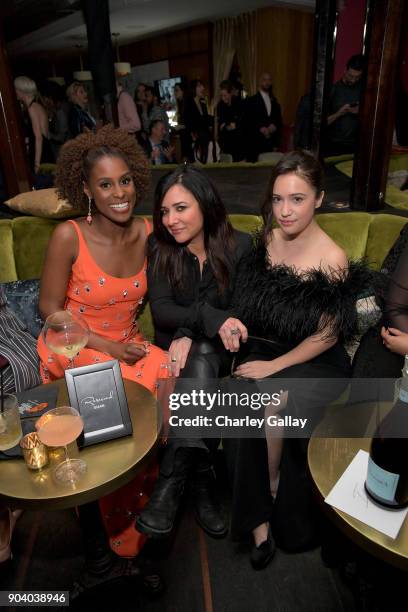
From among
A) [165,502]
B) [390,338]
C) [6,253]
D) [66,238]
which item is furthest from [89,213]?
[390,338]

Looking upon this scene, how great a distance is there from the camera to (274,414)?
Answer: 1537 mm

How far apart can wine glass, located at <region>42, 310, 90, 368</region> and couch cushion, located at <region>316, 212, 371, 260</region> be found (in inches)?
54.2

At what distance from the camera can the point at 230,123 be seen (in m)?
4.71

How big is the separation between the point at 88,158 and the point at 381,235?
4.50ft

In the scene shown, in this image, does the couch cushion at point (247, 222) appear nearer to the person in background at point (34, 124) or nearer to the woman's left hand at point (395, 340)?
the woman's left hand at point (395, 340)

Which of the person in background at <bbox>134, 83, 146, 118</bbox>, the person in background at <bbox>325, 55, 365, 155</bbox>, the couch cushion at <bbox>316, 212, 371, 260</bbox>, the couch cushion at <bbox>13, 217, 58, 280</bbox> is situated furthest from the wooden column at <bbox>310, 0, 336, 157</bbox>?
the person in background at <bbox>134, 83, 146, 118</bbox>

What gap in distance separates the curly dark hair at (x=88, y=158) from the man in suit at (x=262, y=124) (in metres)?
2.41

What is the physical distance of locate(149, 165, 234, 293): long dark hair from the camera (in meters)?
1.71

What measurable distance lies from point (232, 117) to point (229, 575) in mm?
4493

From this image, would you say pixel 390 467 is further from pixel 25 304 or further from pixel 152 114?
pixel 152 114

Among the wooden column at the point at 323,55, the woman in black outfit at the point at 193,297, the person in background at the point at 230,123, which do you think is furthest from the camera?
the person in background at the point at 230,123

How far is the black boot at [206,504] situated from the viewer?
1601 mm

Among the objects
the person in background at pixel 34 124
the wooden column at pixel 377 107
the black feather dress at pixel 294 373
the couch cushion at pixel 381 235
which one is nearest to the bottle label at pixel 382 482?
the black feather dress at pixel 294 373

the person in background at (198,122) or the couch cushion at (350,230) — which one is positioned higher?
the person in background at (198,122)
